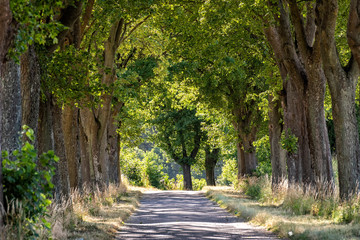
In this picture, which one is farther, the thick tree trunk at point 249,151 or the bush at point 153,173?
the bush at point 153,173

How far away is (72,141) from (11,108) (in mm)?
8097

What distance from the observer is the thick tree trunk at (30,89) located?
1059 cm

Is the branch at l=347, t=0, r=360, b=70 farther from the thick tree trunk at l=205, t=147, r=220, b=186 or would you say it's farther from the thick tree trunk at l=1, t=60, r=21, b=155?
the thick tree trunk at l=205, t=147, r=220, b=186

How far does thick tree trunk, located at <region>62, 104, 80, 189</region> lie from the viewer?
1630cm

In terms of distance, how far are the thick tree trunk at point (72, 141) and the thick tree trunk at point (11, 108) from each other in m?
7.57

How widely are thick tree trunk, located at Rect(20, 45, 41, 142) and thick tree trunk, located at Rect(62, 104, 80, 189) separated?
5444 millimetres

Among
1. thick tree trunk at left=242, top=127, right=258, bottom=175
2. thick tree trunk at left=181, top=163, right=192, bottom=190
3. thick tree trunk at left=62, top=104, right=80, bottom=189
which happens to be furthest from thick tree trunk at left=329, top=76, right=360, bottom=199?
thick tree trunk at left=181, top=163, right=192, bottom=190

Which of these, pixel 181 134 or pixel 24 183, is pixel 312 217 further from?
pixel 181 134

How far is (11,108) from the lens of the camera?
8406 mm

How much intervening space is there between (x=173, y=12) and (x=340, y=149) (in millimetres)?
8261

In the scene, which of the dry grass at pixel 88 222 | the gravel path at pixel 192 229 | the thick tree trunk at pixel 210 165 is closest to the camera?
the dry grass at pixel 88 222

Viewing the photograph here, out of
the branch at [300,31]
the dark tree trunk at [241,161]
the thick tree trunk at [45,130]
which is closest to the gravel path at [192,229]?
the thick tree trunk at [45,130]

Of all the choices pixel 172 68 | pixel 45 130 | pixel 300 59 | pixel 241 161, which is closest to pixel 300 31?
pixel 300 59

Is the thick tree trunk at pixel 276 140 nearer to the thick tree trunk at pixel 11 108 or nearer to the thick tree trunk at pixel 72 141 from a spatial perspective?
the thick tree trunk at pixel 72 141
